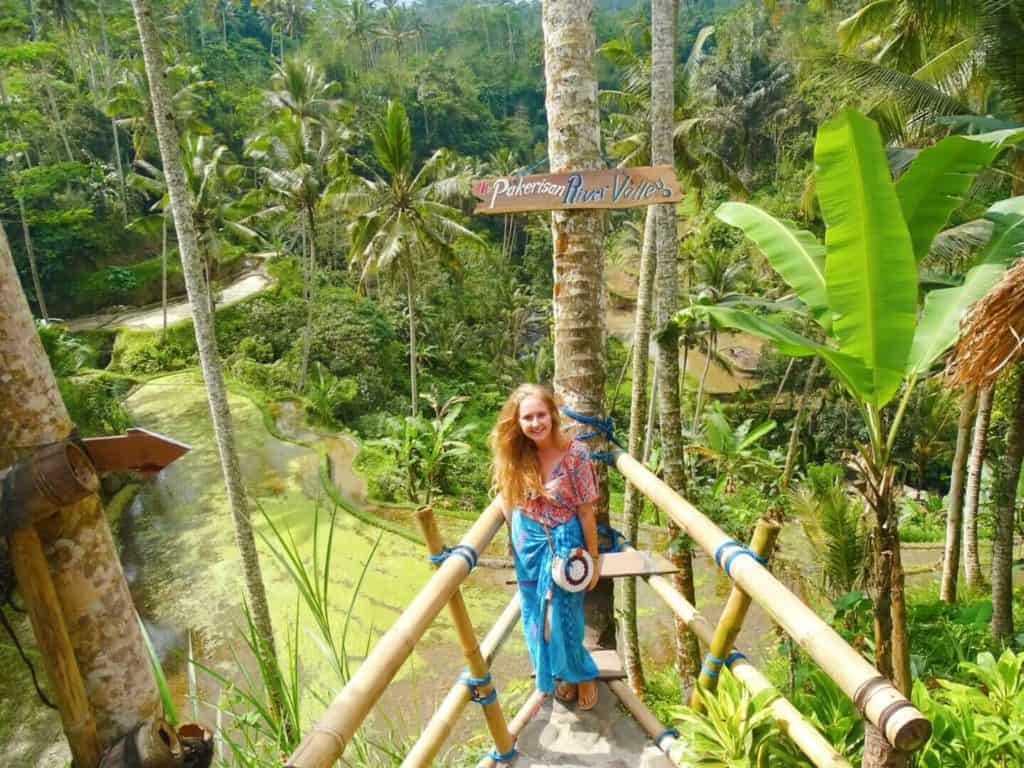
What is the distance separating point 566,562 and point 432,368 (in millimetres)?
Result: 19499

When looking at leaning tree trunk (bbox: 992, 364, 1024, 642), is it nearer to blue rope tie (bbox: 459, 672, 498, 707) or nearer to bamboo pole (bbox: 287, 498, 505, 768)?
blue rope tie (bbox: 459, 672, 498, 707)

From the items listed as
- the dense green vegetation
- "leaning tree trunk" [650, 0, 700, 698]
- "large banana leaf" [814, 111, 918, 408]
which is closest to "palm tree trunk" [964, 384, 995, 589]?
the dense green vegetation

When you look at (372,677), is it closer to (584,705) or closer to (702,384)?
(584,705)

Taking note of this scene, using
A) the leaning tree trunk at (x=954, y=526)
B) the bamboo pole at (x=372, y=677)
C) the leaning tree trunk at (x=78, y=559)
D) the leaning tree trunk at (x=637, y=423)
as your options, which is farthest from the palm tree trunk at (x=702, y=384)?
the leaning tree trunk at (x=78, y=559)

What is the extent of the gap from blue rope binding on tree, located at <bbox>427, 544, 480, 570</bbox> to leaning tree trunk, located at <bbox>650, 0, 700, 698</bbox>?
5.03ft

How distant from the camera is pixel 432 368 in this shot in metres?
21.6

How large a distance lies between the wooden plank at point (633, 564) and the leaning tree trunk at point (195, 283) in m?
2.87

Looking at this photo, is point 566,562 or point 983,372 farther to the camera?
point 983,372

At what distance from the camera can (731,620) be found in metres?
1.92

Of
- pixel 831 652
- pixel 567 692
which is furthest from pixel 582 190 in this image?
pixel 567 692

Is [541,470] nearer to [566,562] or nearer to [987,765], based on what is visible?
[566,562]

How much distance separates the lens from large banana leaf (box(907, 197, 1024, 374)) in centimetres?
261

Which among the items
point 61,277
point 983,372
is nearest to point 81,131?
point 61,277

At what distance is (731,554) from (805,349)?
3.24ft
